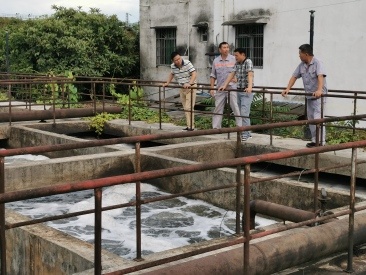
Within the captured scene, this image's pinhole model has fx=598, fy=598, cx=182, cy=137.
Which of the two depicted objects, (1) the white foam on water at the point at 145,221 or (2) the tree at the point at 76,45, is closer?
(1) the white foam on water at the point at 145,221

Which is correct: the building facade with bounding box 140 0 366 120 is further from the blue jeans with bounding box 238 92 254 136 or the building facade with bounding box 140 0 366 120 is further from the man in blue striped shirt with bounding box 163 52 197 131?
the blue jeans with bounding box 238 92 254 136

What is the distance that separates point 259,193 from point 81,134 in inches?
259

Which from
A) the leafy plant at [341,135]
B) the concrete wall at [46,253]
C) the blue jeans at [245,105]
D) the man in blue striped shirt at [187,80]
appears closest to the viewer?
the concrete wall at [46,253]

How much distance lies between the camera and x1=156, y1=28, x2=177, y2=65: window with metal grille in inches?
808

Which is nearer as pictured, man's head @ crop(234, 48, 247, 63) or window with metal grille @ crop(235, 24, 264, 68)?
man's head @ crop(234, 48, 247, 63)

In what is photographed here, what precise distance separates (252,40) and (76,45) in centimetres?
642

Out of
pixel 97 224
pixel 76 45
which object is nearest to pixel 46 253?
pixel 97 224

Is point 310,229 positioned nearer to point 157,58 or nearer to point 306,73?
point 306,73

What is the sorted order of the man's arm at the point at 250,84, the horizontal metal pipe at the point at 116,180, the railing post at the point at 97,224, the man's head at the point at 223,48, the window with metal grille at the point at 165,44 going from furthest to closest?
the window with metal grille at the point at 165,44 → the man's head at the point at 223,48 → the man's arm at the point at 250,84 → the railing post at the point at 97,224 → the horizontal metal pipe at the point at 116,180

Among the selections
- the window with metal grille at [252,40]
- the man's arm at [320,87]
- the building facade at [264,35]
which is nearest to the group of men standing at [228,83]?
the man's arm at [320,87]

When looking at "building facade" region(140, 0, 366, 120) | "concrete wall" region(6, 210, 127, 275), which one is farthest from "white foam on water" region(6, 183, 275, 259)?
"building facade" region(140, 0, 366, 120)

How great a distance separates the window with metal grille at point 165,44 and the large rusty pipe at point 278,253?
16074 mm

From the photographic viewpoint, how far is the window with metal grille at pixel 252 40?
57.4 feet

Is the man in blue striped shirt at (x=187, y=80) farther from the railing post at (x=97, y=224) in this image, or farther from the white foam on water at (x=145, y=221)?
the railing post at (x=97, y=224)
